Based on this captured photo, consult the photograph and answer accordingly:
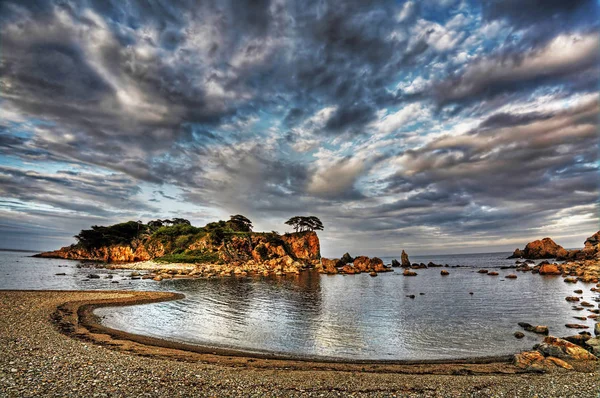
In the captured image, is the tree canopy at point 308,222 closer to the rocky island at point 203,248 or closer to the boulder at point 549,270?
the rocky island at point 203,248

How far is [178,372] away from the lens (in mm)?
16172

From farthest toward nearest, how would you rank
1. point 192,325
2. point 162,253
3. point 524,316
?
point 162,253 → point 524,316 → point 192,325

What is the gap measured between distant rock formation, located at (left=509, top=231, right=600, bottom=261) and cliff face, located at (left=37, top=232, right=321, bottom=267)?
389 ft

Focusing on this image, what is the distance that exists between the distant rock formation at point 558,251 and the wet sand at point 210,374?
5869 inches

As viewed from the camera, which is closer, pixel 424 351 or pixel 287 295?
pixel 424 351

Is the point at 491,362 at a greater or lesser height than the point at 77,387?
lesser

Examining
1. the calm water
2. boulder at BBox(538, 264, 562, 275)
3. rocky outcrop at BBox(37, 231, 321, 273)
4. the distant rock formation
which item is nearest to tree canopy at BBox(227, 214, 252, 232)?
rocky outcrop at BBox(37, 231, 321, 273)

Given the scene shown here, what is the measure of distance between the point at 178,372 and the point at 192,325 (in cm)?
1592

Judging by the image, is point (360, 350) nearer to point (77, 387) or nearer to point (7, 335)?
point (77, 387)

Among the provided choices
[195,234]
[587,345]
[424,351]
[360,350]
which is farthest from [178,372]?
[195,234]

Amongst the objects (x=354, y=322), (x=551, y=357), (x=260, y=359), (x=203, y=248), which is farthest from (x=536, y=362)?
(x=203, y=248)

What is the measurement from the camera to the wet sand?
543 inches

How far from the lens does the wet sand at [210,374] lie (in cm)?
1380

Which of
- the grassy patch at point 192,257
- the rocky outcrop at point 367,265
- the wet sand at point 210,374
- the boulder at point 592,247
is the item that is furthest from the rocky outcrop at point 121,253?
the boulder at point 592,247
